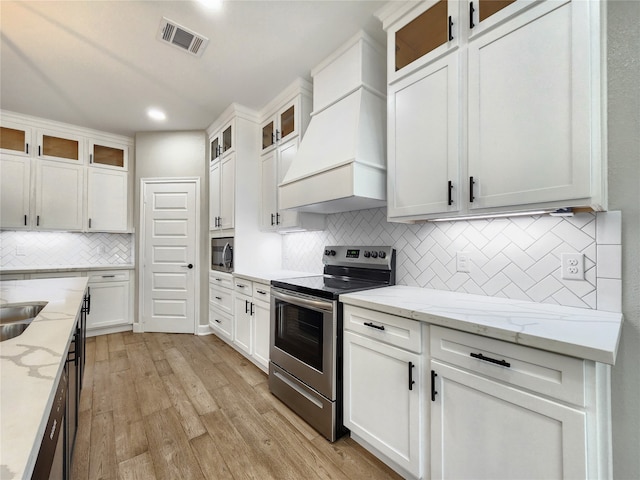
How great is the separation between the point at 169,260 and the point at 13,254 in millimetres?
1799

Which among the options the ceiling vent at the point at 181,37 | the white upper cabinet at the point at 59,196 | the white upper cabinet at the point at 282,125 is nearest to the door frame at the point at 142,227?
the white upper cabinet at the point at 59,196

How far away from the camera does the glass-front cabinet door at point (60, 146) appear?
3641mm

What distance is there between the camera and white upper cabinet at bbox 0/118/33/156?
3.41 meters

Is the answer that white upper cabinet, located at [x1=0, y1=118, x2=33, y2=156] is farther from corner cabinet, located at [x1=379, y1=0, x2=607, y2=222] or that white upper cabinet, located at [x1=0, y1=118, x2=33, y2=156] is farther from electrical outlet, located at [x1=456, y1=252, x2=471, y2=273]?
electrical outlet, located at [x1=456, y1=252, x2=471, y2=273]

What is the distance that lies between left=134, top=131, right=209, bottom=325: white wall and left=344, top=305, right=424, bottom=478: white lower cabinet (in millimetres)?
2840

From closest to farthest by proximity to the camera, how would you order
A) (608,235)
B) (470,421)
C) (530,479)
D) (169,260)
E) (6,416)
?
1. (6,416)
2. (530,479)
3. (470,421)
4. (608,235)
5. (169,260)

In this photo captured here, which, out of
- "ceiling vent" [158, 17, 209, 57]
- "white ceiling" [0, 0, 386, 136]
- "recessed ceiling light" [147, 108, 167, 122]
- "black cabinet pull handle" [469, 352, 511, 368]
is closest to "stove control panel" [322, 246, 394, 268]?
"black cabinet pull handle" [469, 352, 511, 368]

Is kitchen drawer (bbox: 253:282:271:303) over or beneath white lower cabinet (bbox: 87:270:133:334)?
over

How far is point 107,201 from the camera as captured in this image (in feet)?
13.4

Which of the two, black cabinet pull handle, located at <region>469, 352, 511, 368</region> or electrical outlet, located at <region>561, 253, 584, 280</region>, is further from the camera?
electrical outlet, located at <region>561, 253, 584, 280</region>

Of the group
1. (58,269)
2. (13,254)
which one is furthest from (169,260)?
(13,254)

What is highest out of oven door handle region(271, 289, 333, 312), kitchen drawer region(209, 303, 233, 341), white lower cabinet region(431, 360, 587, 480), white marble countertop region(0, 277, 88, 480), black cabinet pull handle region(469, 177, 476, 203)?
black cabinet pull handle region(469, 177, 476, 203)

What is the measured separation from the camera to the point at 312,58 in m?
2.46

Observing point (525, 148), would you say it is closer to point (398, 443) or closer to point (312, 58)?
point (398, 443)
